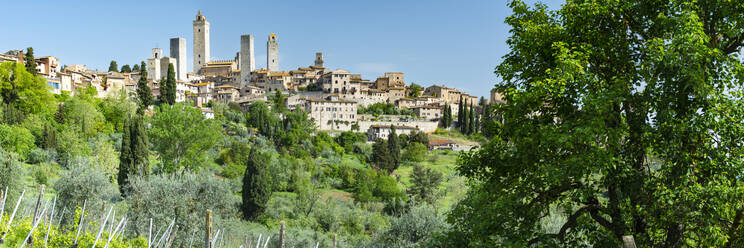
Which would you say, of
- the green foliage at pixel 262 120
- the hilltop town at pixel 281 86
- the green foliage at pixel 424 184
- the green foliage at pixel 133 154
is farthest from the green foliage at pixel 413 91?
the green foliage at pixel 133 154

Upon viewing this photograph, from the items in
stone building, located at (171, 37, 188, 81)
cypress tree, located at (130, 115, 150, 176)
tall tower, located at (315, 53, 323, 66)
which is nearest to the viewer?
cypress tree, located at (130, 115, 150, 176)

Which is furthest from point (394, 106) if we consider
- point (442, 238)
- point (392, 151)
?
point (442, 238)

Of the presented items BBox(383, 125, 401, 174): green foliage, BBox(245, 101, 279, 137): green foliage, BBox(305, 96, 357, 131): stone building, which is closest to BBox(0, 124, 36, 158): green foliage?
BBox(245, 101, 279, 137): green foliage

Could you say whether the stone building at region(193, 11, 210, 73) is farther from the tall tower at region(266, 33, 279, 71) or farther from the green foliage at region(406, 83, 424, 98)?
the green foliage at region(406, 83, 424, 98)

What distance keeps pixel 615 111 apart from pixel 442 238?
2.72 m

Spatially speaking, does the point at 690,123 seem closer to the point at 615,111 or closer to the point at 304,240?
the point at 615,111

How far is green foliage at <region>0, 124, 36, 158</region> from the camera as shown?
2862 centimetres

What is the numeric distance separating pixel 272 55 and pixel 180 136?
94904 millimetres

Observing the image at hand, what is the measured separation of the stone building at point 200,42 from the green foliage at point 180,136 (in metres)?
90.0

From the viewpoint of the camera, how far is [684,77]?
5.01 meters

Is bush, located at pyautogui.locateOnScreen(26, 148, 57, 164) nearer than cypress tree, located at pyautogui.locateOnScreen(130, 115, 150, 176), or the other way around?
cypress tree, located at pyautogui.locateOnScreen(130, 115, 150, 176)

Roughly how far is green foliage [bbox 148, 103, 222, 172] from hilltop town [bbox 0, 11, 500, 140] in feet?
97.5

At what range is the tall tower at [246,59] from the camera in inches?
4190

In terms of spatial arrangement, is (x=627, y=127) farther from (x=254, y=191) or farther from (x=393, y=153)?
(x=393, y=153)
